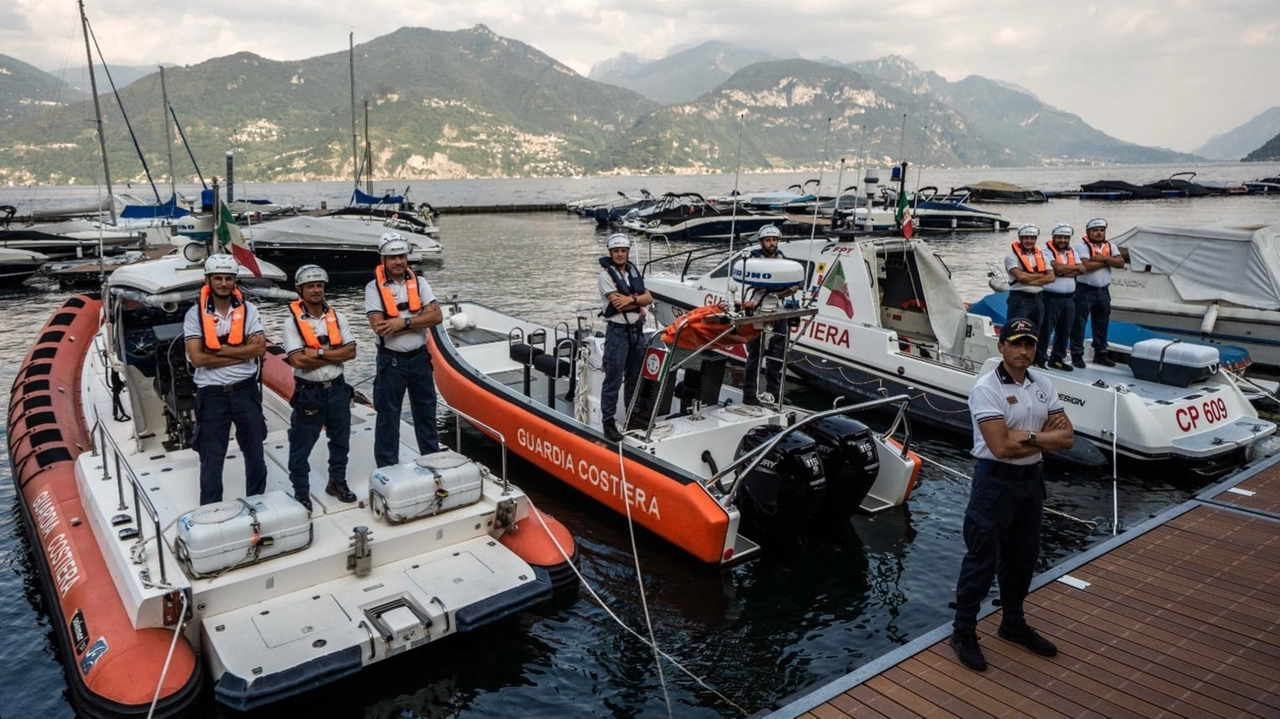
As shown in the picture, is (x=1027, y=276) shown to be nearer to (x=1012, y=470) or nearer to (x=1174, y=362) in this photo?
(x=1174, y=362)

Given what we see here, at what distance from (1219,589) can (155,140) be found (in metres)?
222

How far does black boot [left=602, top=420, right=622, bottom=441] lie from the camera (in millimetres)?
8266

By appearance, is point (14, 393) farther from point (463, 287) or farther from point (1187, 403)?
point (463, 287)

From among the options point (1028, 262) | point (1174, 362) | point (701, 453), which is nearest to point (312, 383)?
point (701, 453)

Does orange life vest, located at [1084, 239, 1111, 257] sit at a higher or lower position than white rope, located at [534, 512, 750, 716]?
higher

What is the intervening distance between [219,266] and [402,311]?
1.53 metres

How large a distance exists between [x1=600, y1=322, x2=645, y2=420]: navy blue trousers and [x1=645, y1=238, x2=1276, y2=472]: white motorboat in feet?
6.02

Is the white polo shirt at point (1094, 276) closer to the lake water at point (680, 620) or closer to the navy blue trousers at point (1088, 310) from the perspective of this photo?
the navy blue trousers at point (1088, 310)

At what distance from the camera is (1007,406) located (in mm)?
4531

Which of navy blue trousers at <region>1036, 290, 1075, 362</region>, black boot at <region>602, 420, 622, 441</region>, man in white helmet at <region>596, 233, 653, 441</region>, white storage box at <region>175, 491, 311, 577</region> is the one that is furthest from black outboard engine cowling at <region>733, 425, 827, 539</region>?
navy blue trousers at <region>1036, 290, 1075, 362</region>

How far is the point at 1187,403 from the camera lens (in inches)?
395

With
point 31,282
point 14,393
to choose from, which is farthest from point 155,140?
point 14,393

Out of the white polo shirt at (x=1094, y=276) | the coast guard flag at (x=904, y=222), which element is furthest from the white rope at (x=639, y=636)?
the coast guard flag at (x=904, y=222)

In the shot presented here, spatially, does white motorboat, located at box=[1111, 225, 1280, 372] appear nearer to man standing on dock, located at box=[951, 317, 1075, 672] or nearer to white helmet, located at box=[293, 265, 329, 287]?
man standing on dock, located at box=[951, 317, 1075, 672]
